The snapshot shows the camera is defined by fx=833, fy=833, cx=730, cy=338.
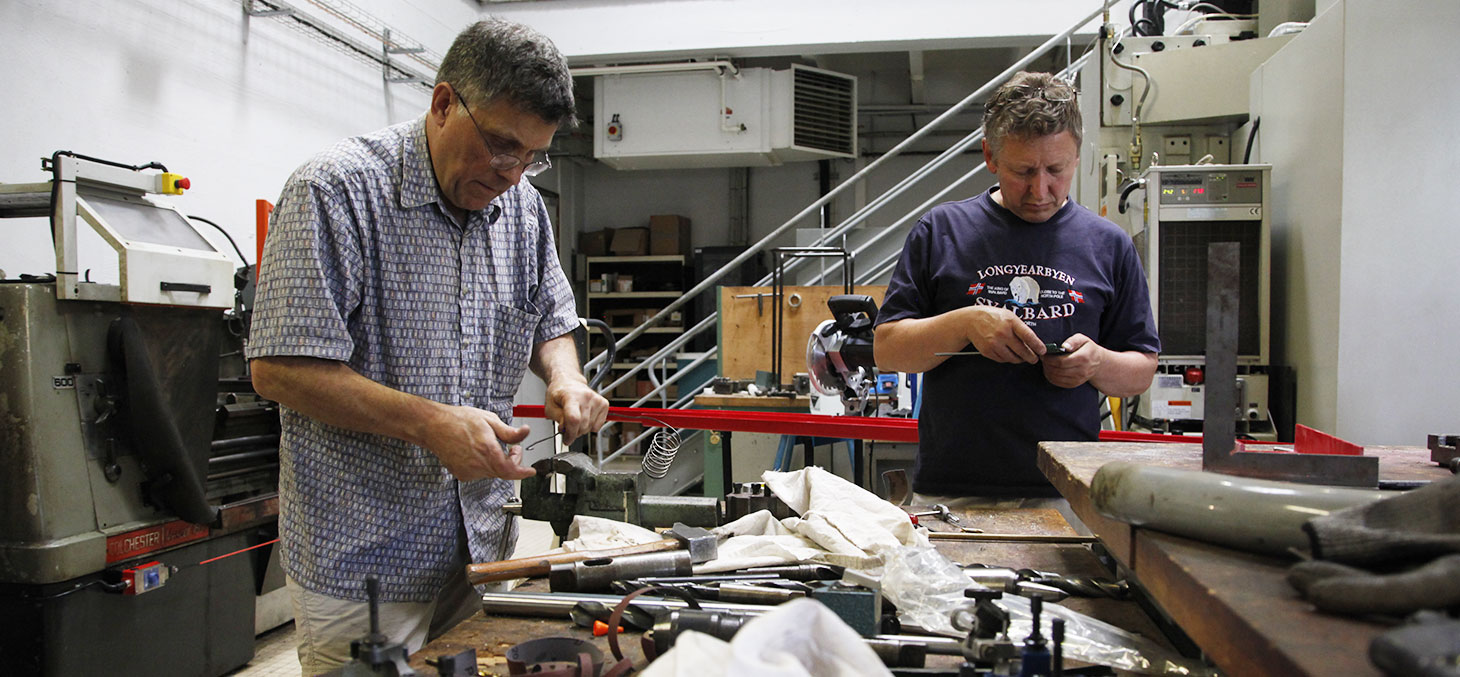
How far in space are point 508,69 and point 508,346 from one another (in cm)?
44

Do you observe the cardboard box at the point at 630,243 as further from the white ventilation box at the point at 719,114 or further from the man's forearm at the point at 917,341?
the man's forearm at the point at 917,341

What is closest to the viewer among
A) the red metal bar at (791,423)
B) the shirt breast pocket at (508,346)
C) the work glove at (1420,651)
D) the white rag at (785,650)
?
the work glove at (1420,651)

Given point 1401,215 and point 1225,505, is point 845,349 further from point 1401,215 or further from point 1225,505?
point 1401,215

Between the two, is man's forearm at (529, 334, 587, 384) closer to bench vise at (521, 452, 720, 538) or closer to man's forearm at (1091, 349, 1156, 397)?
bench vise at (521, 452, 720, 538)

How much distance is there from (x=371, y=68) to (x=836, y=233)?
9.53ft

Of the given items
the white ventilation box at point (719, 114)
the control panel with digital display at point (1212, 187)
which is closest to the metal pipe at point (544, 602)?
the control panel with digital display at point (1212, 187)

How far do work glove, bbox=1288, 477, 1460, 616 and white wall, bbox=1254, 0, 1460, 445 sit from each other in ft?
7.75

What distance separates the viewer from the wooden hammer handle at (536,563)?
3.58 ft

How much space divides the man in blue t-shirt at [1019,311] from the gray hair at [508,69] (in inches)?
29.3

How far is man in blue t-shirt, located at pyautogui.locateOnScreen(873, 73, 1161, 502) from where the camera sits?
146 centimetres

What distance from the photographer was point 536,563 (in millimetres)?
1121

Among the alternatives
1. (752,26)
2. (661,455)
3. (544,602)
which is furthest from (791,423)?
(752,26)

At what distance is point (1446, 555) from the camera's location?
536 millimetres

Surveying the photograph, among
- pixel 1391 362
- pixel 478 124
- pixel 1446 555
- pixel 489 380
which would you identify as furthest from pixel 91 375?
pixel 1391 362
